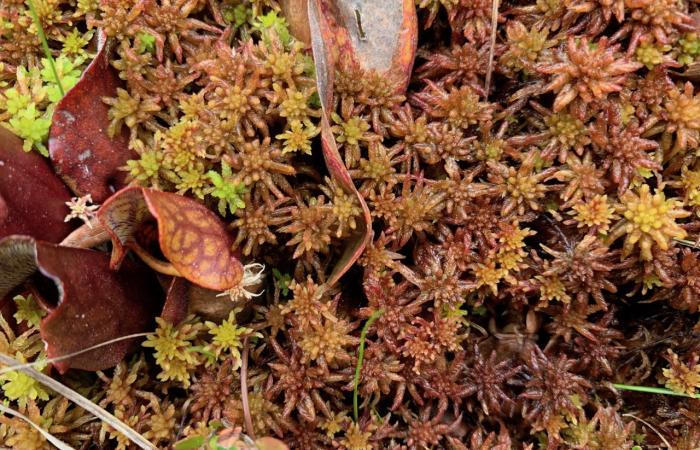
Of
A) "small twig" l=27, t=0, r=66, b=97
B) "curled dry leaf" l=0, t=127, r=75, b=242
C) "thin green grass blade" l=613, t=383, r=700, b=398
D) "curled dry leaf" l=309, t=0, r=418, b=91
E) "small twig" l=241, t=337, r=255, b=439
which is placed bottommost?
"thin green grass blade" l=613, t=383, r=700, b=398

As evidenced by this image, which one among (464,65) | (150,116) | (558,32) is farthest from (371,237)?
(558,32)

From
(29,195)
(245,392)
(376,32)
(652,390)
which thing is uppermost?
(376,32)

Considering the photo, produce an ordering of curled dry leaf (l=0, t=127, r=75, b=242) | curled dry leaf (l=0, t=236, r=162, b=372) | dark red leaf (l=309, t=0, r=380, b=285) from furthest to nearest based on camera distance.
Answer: dark red leaf (l=309, t=0, r=380, b=285) < curled dry leaf (l=0, t=127, r=75, b=242) < curled dry leaf (l=0, t=236, r=162, b=372)

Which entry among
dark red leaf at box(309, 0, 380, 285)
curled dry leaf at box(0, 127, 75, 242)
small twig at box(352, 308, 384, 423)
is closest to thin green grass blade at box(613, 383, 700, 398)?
small twig at box(352, 308, 384, 423)

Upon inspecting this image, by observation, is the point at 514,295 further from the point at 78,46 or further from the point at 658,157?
the point at 78,46

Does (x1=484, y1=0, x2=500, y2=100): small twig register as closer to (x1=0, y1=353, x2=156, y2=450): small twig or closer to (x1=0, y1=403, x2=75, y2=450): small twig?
(x1=0, y1=353, x2=156, y2=450): small twig

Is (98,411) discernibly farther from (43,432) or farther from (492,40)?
(492,40)

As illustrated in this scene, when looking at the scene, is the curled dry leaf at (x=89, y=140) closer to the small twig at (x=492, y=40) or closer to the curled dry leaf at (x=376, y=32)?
the curled dry leaf at (x=376, y=32)

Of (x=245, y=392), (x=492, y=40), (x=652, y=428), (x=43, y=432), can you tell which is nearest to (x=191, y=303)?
(x=245, y=392)
